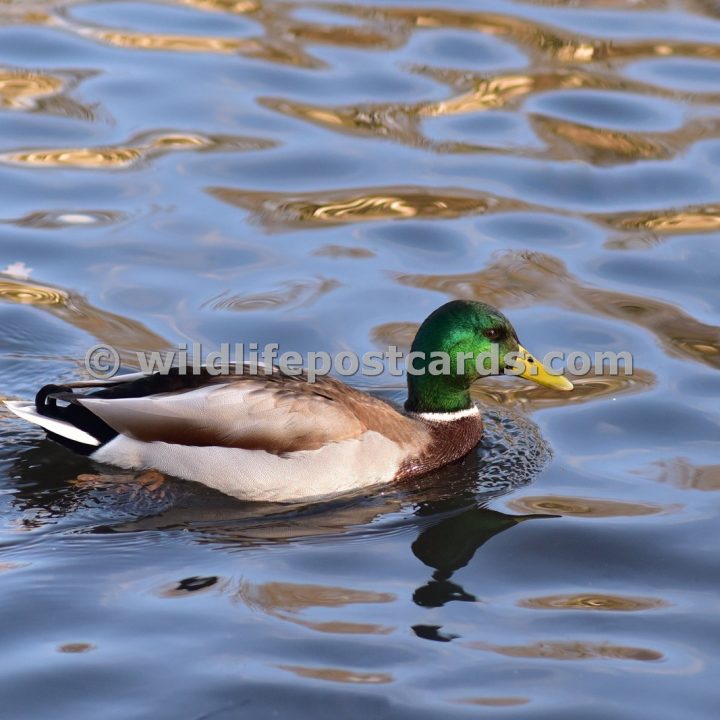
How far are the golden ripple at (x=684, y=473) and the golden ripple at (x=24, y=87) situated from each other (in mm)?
6978

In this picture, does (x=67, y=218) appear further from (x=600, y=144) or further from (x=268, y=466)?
(x=600, y=144)

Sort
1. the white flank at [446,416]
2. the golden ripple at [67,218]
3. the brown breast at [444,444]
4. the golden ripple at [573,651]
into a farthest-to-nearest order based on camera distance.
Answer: the golden ripple at [67,218] < the white flank at [446,416] < the brown breast at [444,444] < the golden ripple at [573,651]

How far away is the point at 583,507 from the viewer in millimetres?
6965

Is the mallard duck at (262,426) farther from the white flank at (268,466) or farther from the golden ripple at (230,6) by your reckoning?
the golden ripple at (230,6)

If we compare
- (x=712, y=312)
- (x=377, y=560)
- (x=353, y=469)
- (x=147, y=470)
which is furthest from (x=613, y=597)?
(x=712, y=312)

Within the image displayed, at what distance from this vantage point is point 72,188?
10852 mm

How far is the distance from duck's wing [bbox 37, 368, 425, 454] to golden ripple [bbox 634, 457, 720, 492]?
132 cm

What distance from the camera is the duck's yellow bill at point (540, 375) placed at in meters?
7.65

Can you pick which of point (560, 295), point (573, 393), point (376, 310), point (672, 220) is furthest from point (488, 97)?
point (573, 393)

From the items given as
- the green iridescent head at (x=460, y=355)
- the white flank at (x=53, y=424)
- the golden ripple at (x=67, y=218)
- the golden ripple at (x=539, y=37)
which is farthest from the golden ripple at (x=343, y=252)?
the golden ripple at (x=539, y=37)

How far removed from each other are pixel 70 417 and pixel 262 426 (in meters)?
1.03

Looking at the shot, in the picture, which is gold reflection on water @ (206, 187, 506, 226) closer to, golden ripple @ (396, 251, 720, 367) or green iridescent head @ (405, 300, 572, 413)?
golden ripple @ (396, 251, 720, 367)

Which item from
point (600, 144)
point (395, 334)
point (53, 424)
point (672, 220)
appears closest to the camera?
point (53, 424)

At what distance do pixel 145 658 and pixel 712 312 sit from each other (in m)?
5.05
